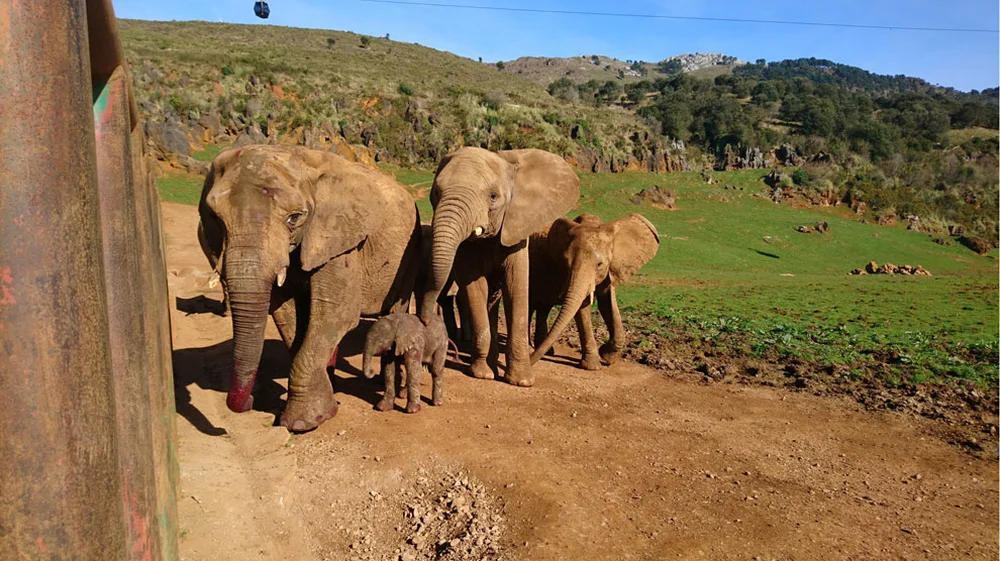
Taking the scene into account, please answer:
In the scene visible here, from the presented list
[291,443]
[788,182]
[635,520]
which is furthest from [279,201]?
[788,182]

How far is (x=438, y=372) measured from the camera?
6.86 metres

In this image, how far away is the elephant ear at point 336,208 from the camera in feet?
19.1

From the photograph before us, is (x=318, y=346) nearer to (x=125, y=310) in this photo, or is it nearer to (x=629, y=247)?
(x=125, y=310)

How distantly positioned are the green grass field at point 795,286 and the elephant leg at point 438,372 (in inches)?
218

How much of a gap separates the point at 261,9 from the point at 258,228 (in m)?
32.4

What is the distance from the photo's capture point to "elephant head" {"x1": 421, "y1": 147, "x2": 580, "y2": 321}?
6723mm

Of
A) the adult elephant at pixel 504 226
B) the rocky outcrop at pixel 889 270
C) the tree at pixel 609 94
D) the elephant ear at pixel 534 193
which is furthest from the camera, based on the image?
the tree at pixel 609 94

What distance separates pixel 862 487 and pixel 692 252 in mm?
22049

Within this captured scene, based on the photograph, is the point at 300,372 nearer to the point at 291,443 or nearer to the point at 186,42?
the point at 291,443

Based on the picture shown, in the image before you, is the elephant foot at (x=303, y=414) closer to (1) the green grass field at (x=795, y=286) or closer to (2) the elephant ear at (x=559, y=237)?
(2) the elephant ear at (x=559, y=237)

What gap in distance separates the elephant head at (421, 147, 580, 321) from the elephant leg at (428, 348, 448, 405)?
0.44m

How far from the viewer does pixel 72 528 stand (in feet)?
4.44

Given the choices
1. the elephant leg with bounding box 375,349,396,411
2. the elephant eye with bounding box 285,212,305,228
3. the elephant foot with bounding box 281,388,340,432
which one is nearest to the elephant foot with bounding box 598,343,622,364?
the elephant leg with bounding box 375,349,396,411

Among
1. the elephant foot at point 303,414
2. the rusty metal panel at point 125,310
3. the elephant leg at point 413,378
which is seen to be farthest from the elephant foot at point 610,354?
the rusty metal panel at point 125,310
